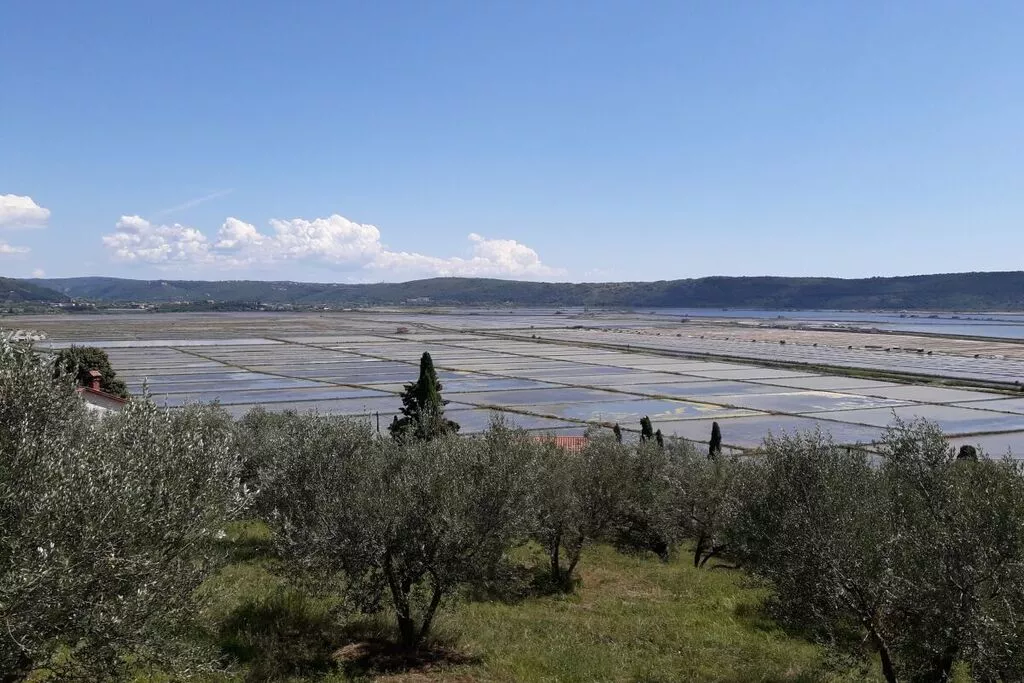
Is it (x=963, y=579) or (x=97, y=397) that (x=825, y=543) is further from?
(x=97, y=397)

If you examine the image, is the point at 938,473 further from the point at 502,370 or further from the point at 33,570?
the point at 502,370

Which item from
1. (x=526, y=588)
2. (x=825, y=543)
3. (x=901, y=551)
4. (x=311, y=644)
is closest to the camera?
(x=901, y=551)

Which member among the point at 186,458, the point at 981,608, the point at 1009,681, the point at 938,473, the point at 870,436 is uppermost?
the point at 186,458

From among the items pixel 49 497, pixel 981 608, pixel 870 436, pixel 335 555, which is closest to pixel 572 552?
pixel 335 555

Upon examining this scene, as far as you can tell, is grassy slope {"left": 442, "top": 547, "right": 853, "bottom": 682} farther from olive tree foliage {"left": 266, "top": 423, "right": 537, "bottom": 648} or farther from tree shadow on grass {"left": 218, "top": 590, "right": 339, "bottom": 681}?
tree shadow on grass {"left": 218, "top": 590, "right": 339, "bottom": 681}

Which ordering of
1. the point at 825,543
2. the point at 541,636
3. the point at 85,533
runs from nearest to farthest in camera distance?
the point at 85,533
the point at 825,543
the point at 541,636

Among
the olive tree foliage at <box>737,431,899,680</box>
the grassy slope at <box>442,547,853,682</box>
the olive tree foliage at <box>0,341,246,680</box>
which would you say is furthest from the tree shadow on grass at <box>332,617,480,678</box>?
the olive tree foliage at <box>737,431,899,680</box>

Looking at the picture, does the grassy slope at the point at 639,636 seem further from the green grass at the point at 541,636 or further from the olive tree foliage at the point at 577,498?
the olive tree foliage at the point at 577,498

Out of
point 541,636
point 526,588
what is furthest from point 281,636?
point 526,588
